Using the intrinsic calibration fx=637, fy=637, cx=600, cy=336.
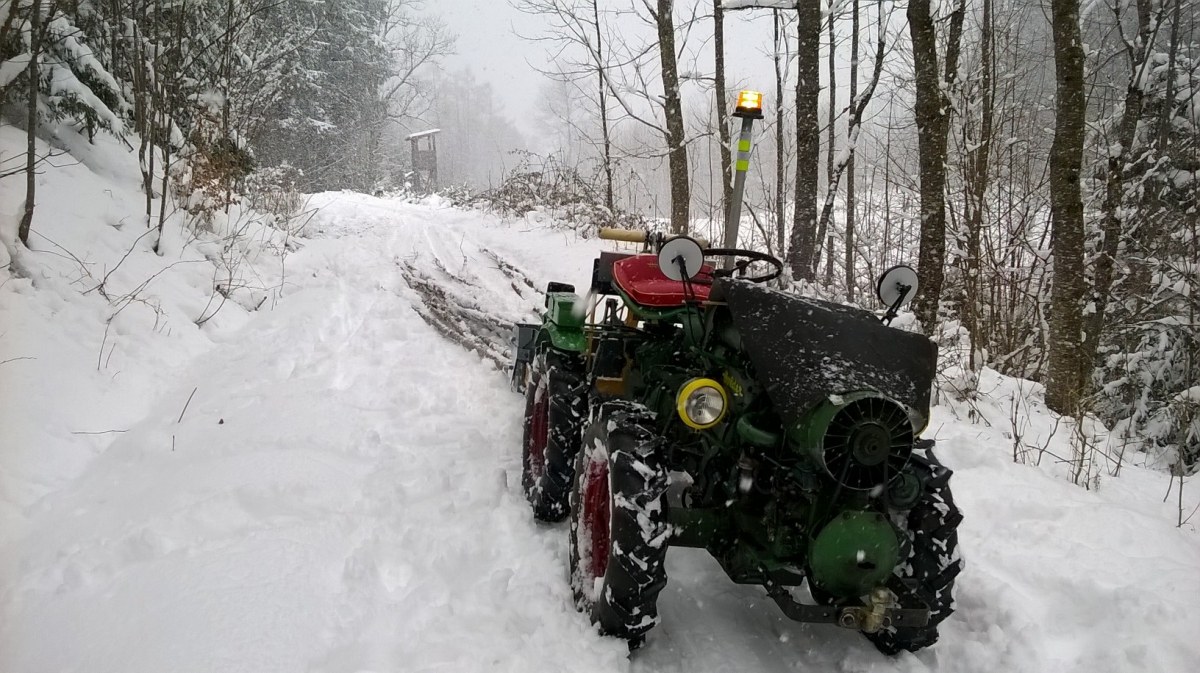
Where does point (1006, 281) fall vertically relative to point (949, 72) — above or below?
below

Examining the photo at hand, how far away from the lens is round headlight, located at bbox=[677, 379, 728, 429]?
2193 millimetres

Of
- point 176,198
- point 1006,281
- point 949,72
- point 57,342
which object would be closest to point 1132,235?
point 1006,281

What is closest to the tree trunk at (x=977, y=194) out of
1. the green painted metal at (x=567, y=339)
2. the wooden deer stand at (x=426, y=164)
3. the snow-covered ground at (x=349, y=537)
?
the snow-covered ground at (x=349, y=537)

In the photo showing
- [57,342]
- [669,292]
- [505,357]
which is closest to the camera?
[669,292]

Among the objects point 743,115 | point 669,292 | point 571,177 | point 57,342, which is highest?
point 571,177

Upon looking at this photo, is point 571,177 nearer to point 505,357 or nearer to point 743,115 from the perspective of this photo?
point 505,357

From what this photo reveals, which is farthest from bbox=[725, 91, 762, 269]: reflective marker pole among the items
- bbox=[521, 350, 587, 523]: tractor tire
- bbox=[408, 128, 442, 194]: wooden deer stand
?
bbox=[408, 128, 442, 194]: wooden deer stand

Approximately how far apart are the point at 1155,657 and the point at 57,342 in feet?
17.8

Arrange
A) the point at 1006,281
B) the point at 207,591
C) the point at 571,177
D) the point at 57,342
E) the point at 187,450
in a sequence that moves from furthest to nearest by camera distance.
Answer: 1. the point at 571,177
2. the point at 1006,281
3. the point at 57,342
4. the point at 187,450
5. the point at 207,591

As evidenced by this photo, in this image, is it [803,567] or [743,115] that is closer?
[803,567]

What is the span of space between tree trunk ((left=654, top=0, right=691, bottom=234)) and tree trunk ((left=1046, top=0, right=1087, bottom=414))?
5.60 metres

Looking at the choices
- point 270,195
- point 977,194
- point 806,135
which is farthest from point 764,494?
point 270,195

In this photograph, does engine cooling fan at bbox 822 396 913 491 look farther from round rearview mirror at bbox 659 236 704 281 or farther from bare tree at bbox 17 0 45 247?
bare tree at bbox 17 0 45 247

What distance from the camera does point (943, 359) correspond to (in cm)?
600
